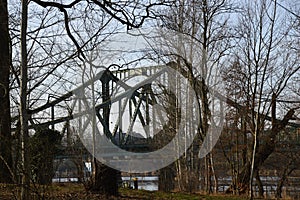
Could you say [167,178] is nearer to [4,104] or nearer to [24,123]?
[4,104]

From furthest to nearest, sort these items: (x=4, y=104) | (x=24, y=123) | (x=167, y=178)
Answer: (x=167, y=178) → (x=4, y=104) → (x=24, y=123)

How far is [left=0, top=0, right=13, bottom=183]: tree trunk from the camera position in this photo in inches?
196

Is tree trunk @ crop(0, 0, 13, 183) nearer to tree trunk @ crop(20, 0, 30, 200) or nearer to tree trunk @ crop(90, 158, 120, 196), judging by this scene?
tree trunk @ crop(20, 0, 30, 200)

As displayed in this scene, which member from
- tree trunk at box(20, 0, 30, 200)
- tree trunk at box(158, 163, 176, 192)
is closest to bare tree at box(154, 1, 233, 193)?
tree trunk at box(158, 163, 176, 192)

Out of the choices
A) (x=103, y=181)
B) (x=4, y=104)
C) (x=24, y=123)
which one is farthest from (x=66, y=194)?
(x=24, y=123)

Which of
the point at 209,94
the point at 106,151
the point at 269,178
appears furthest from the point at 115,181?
the point at 269,178

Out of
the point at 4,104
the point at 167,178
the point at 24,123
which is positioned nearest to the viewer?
the point at 24,123

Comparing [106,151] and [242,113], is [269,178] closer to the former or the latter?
[242,113]

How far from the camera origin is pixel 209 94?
13.0 m

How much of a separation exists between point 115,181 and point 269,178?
9270mm

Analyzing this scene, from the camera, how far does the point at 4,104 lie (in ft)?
23.3

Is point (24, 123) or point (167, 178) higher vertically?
point (24, 123)

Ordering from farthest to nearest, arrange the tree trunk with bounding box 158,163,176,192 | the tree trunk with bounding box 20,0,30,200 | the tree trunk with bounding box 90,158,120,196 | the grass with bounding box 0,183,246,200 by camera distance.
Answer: the tree trunk with bounding box 158,163,176,192 < the tree trunk with bounding box 90,158,120,196 < the grass with bounding box 0,183,246,200 < the tree trunk with bounding box 20,0,30,200

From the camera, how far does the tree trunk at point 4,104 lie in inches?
196
